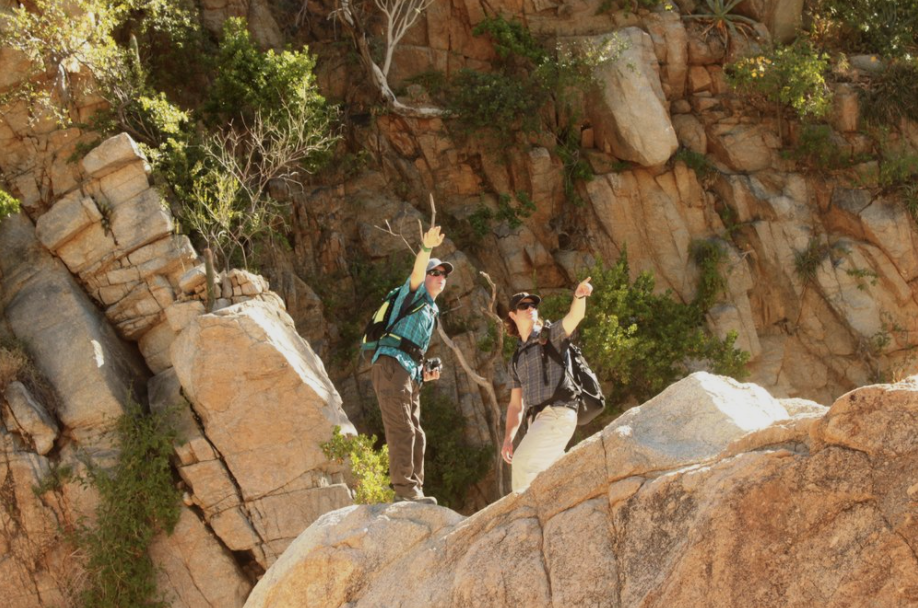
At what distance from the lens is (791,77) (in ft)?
71.5

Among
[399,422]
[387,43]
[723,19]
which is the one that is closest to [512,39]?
[387,43]

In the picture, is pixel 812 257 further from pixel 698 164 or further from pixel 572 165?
pixel 572 165

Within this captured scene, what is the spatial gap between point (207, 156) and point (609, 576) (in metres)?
13.2

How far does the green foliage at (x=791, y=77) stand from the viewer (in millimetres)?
21781

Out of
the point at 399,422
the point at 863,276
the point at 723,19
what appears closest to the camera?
the point at 399,422

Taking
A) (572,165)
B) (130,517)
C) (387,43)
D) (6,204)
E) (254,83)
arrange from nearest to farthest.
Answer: (130,517)
(6,204)
(254,83)
(387,43)
(572,165)

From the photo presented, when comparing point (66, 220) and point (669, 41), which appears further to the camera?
point (669, 41)

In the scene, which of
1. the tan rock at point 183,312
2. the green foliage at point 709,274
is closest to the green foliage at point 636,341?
the green foliage at point 709,274

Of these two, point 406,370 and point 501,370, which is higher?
point 406,370

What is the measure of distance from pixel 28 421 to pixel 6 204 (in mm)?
3859

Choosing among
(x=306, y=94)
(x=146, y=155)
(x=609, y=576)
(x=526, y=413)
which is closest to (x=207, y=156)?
(x=146, y=155)

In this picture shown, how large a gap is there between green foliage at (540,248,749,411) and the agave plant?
295 inches

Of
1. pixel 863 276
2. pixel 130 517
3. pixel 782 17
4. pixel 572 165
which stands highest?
pixel 782 17

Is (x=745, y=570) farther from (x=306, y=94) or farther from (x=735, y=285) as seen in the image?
(x=735, y=285)
